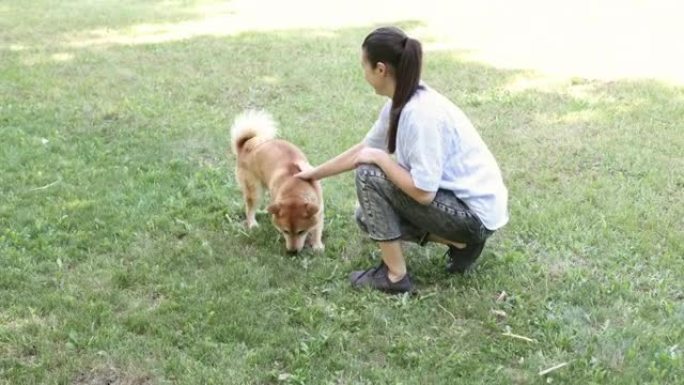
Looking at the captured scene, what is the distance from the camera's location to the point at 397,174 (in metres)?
3.46

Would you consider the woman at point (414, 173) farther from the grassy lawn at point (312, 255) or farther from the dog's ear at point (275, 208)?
the dog's ear at point (275, 208)

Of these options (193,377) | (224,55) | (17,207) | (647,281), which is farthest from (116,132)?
(647,281)

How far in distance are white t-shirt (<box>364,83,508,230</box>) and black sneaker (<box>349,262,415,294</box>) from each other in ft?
1.70

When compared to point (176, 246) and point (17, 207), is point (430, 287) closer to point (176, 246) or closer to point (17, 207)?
point (176, 246)

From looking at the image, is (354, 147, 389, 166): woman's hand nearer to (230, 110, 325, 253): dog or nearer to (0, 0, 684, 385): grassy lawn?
(230, 110, 325, 253): dog

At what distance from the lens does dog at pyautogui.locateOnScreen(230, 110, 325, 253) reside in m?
4.09

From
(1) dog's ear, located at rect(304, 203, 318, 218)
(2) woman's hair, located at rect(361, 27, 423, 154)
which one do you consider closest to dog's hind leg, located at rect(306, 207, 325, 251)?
(1) dog's ear, located at rect(304, 203, 318, 218)

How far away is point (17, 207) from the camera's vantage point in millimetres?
4664

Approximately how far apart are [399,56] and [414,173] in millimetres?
537

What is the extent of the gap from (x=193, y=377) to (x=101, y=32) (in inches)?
310

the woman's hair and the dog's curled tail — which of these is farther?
the dog's curled tail

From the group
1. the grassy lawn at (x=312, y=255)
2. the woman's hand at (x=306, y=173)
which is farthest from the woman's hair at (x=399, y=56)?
the grassy lawn at (x=312, y=255)

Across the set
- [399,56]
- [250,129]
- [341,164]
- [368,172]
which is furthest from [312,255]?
[399,56]

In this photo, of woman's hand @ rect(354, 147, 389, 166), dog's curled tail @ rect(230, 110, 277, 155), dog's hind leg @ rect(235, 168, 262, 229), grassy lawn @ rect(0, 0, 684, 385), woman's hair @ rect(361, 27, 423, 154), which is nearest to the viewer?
grassy lawn @ rect(0, 0, 684, 385)
